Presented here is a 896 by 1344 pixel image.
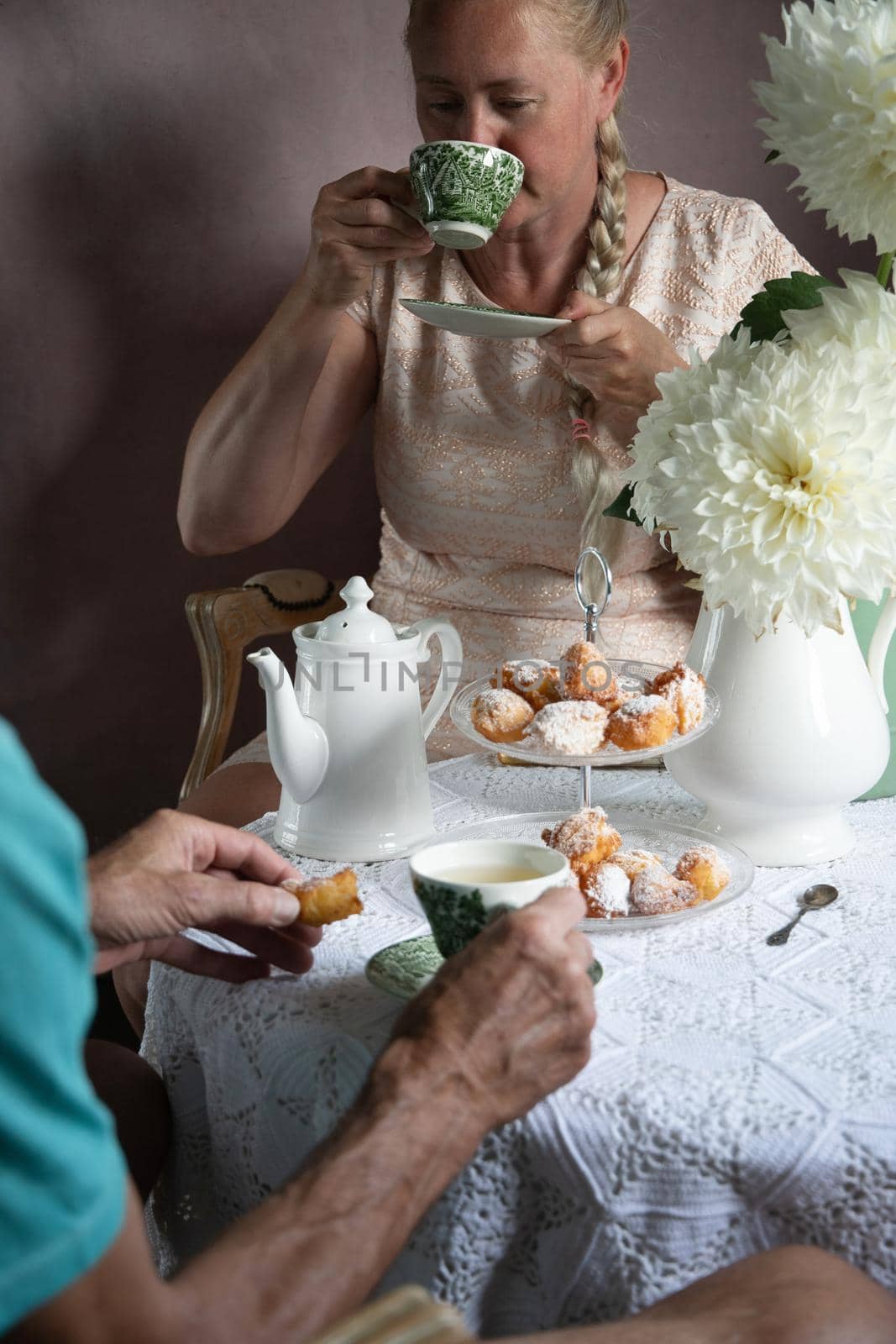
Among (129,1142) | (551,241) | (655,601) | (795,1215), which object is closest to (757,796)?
(795,1215)

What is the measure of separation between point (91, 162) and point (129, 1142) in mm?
1597

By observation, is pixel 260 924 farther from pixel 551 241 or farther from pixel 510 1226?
pixel 551 241

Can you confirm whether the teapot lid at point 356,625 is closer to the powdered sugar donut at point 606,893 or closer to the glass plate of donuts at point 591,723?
the glass plate of donuts at point 591,723

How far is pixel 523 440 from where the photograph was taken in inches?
67.3

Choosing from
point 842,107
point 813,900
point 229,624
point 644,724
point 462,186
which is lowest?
point 229,624

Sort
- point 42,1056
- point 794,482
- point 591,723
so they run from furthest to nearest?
point 591,723, point 794,482, point 42,1056

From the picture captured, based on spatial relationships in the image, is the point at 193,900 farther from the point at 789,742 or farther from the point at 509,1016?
the point at 789,742

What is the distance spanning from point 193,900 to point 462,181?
852 millimetres

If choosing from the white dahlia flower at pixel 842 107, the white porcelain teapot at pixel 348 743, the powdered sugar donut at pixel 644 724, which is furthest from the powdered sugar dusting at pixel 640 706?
the white dahlia flower at pixel 842 107

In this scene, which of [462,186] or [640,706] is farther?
[462,186]

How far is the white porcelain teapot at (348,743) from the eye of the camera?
1098mm

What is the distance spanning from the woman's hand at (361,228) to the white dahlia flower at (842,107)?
0.59 meters

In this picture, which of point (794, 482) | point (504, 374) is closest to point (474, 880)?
point (794, 482)

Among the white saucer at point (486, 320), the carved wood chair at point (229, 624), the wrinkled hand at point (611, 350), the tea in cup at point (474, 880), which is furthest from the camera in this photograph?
the carved wood chair at point (229, 624)
